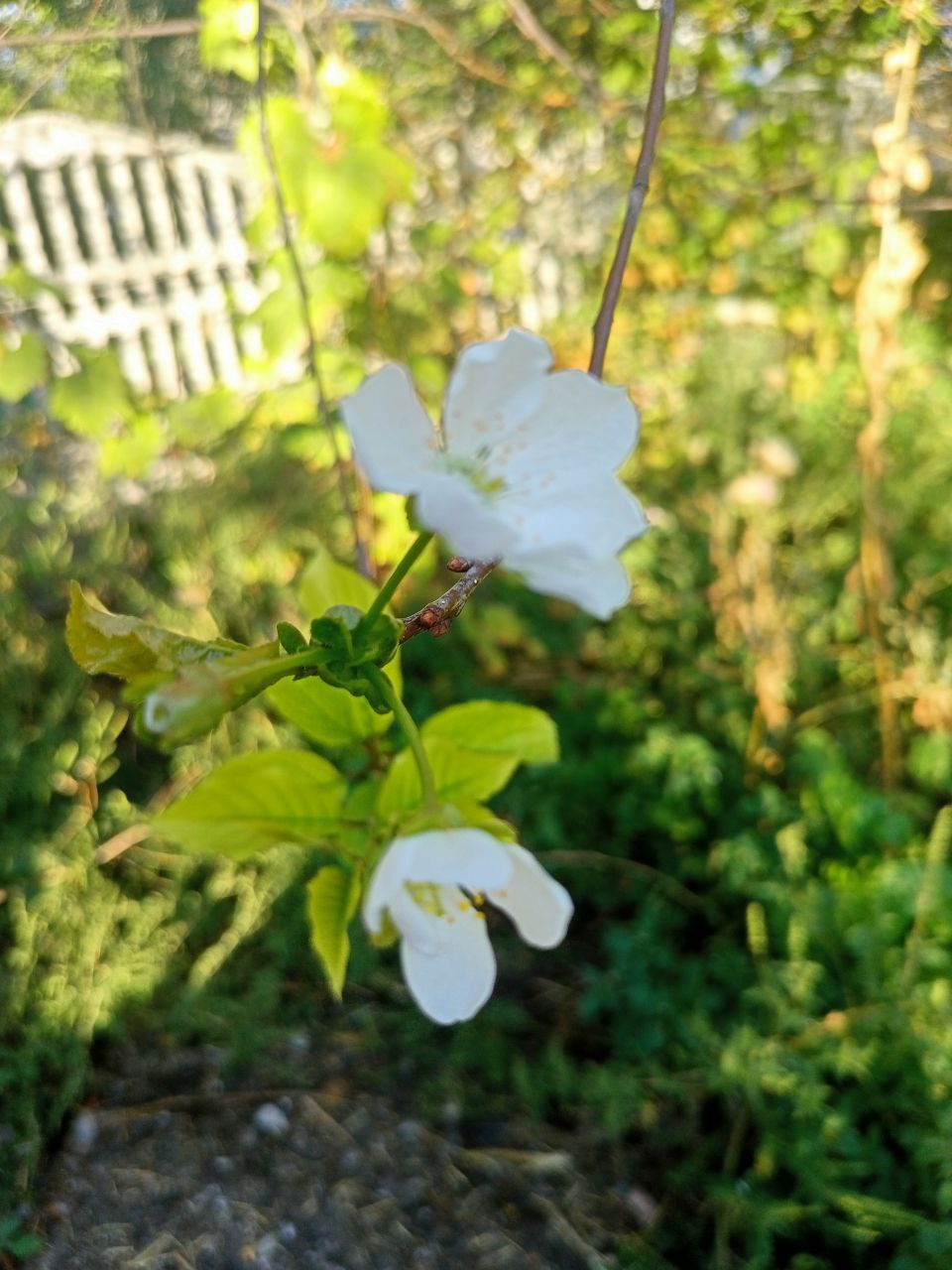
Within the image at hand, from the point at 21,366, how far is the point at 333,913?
3.54 ft

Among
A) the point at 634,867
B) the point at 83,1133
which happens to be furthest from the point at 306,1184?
the point at 634,867

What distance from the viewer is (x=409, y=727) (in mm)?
443

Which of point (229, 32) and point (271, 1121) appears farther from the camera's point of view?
point (271, 1121)

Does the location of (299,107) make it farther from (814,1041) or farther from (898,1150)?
(898,1150)

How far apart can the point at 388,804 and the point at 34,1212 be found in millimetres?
1094

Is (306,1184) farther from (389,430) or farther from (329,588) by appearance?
(389,430)

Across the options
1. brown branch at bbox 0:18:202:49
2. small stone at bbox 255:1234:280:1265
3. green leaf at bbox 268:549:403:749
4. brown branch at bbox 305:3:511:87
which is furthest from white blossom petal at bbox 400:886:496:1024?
brown branch at bbox 305:3:511:87

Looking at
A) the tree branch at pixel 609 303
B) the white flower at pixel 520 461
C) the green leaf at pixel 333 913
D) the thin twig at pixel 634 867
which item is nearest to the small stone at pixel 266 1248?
the thin twig at pixel 634 867

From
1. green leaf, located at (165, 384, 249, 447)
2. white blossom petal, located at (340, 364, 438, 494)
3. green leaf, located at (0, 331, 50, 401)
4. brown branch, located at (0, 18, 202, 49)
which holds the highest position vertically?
brown branch, located at (0, 18, 202, 49)

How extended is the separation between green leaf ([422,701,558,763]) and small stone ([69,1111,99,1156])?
1.15 m

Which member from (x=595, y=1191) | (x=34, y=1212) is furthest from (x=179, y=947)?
(x=595, y=1191)

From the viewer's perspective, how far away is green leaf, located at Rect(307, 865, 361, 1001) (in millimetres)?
513

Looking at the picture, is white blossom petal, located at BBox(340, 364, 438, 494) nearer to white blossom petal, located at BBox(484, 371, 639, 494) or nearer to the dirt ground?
white blossom petal, located at BBox(484, 371, 639, 494)

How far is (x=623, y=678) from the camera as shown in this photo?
2.14m
